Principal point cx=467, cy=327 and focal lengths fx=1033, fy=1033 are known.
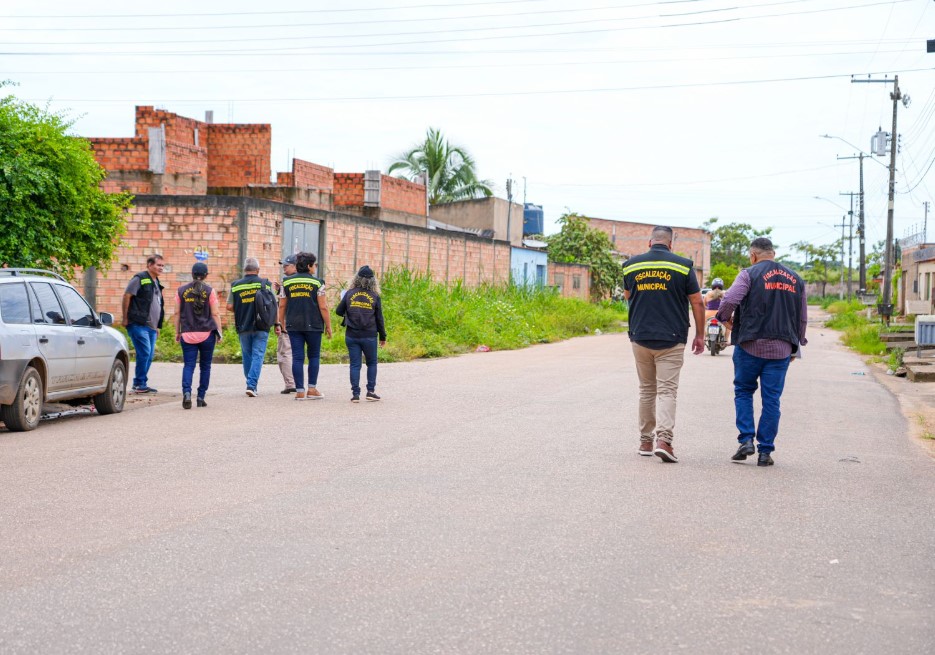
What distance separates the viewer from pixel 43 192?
1456 centimetres

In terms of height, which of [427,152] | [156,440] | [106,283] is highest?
[427,152]

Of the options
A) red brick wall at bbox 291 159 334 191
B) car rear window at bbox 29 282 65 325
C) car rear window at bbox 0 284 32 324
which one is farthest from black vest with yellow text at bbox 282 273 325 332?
red brick wall at bbox 291 159 334 191

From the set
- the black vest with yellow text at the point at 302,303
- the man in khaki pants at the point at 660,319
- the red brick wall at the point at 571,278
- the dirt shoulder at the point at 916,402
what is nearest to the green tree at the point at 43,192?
the black vest with yellow text at the point at 302,303

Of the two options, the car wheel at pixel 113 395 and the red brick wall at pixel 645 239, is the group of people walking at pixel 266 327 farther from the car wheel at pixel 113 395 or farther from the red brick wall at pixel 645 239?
the red brick wall at pixel 645 239

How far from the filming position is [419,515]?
21.1 feet

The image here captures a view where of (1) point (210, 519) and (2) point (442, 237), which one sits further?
(2) point (442, 237)

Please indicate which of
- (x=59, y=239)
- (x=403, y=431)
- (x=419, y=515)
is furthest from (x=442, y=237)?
(x=419, y=515)

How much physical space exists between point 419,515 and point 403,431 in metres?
3.92

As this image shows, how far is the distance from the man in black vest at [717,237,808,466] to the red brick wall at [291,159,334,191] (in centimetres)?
2731

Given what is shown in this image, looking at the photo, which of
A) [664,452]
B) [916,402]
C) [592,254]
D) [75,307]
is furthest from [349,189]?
[664,452]

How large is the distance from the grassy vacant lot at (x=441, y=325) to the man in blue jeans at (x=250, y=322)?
21.6 ft

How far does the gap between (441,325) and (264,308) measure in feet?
41.6

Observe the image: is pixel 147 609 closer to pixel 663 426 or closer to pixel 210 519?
pixel 210 519

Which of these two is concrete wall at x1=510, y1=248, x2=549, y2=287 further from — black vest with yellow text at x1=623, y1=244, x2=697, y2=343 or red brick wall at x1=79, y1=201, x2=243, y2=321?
black vest with yellow text at x1=623, y1=244, x2=697, y2=343
